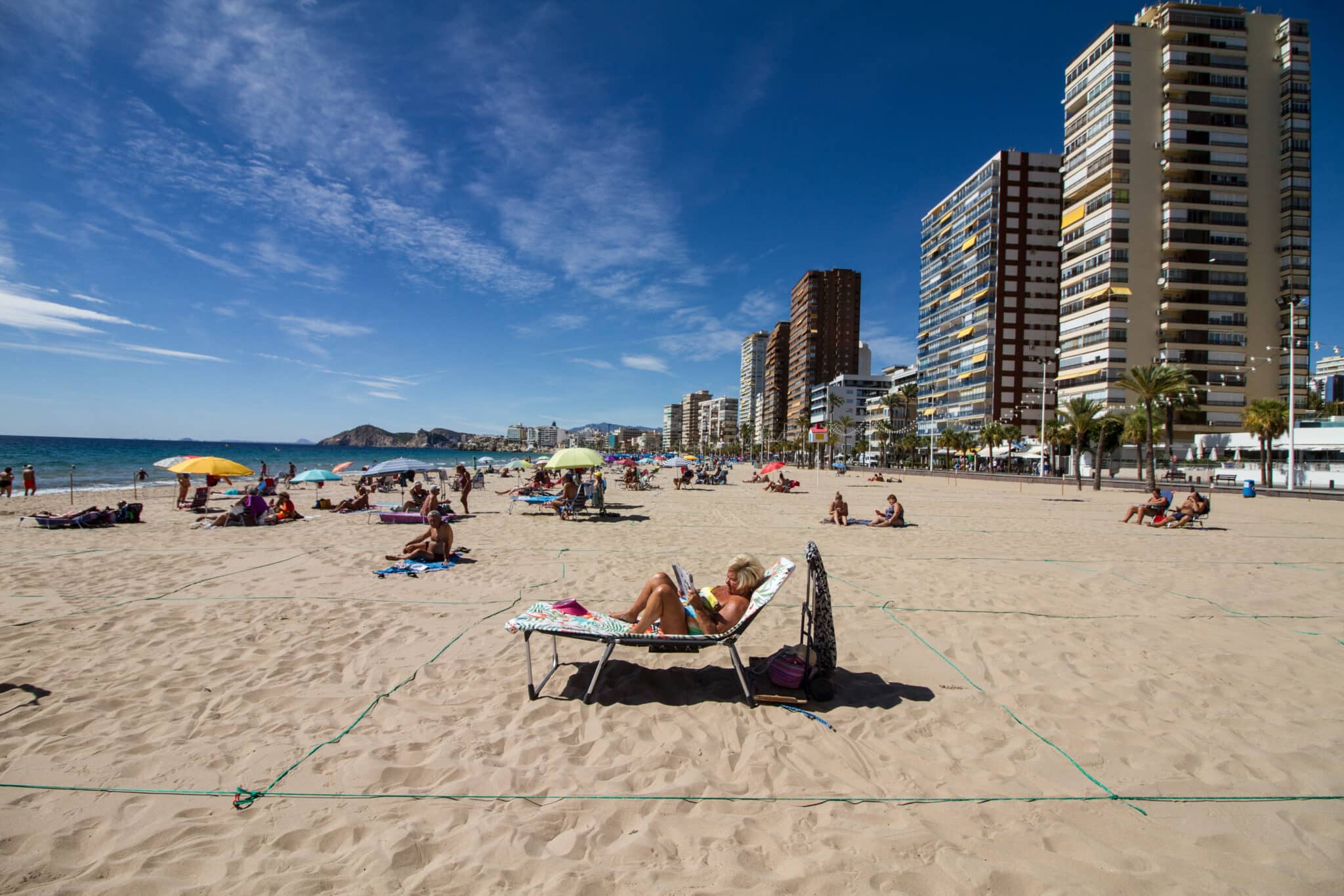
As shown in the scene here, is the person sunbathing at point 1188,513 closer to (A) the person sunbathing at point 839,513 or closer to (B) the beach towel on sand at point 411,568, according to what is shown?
(A) the person sunbathing at point 839,513

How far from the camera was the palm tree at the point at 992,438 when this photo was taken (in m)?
60.2

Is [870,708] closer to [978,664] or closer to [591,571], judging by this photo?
[978,664]

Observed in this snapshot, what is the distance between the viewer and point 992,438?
6050cm

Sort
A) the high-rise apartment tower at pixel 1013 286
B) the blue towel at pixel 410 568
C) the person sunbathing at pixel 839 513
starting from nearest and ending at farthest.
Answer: the blue towel at pixel 410 568 < the person sunbathing at pixel 839 513 < the high-rise apartment tower at pixel 1013 286

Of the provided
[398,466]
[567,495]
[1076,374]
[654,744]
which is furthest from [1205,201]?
[654,744]

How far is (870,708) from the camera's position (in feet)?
13.8

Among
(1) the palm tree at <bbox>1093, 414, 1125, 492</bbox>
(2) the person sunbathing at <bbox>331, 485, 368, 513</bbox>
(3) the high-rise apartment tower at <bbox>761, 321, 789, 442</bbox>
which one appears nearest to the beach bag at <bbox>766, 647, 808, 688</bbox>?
(2) the person sunbathing at <bbox>331, 485, 368, 513</bbox>

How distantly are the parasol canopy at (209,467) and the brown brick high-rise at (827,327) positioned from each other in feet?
367

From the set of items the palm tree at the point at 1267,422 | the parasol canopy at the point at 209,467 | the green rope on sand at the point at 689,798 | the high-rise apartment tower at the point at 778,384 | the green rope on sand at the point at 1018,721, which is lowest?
the green rope on sand at the point at 689,798

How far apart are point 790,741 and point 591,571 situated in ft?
17.1

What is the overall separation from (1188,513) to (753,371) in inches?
6670

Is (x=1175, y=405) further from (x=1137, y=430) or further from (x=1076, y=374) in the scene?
(x=1076, y=374)

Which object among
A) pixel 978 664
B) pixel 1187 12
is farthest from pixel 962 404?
pixel 978 664

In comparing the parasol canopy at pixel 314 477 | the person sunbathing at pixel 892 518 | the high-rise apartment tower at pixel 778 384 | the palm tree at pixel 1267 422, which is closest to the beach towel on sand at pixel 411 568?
the person sunbathing at pixel 892 518
